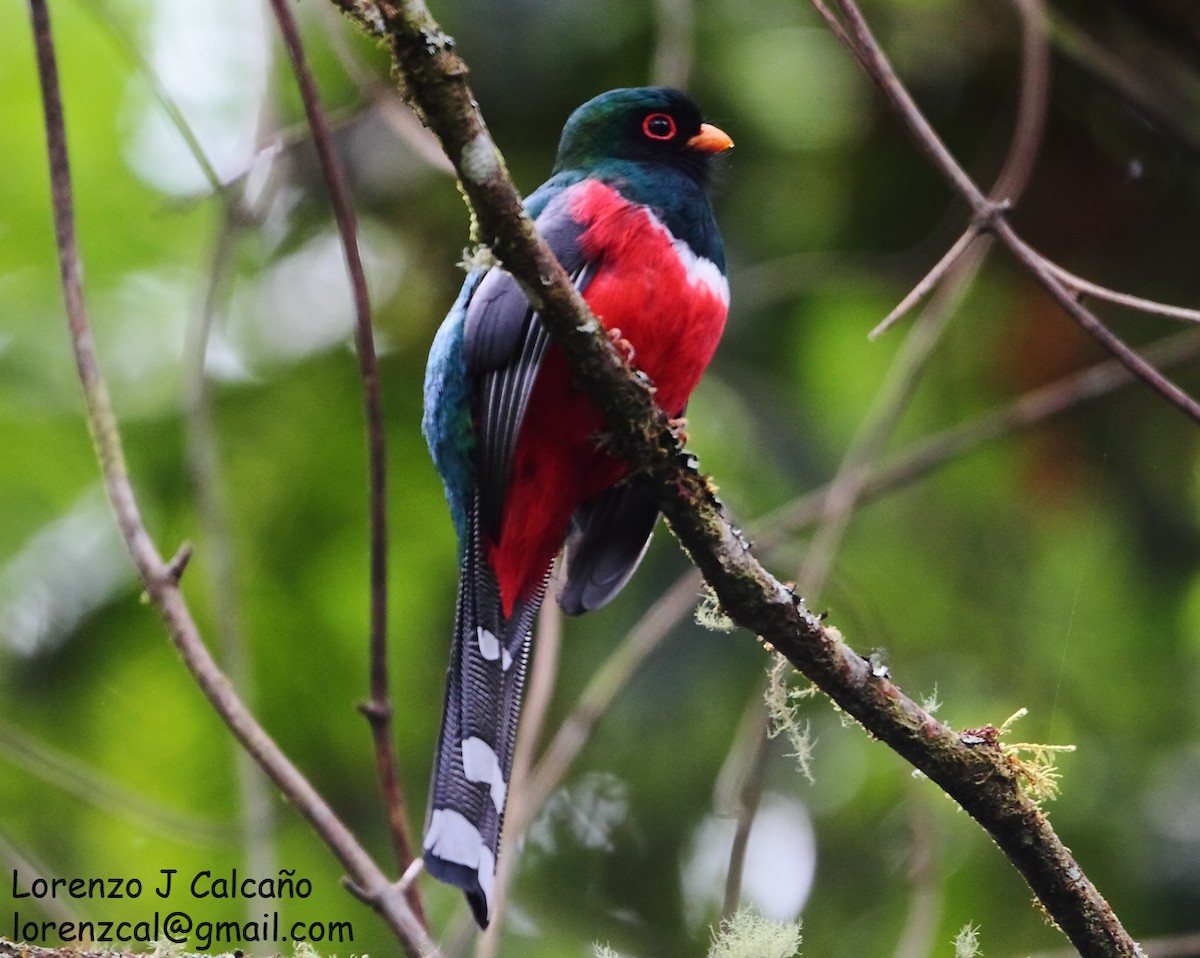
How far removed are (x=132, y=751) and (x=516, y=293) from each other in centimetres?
262

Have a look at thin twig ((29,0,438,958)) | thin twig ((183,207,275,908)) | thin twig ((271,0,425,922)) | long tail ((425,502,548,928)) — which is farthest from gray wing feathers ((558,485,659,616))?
thin twig ((29,0,438,958))

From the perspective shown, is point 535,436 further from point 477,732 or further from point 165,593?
point 165,593

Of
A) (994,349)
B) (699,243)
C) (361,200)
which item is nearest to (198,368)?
(699,243)

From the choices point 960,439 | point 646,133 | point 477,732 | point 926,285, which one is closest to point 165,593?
point 477,732

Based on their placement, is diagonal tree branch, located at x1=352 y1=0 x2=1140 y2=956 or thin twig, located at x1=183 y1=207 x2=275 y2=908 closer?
diagonal tree branch, located at x1=352 y1=0 x2=1140 y2=956

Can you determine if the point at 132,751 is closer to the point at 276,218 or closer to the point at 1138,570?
the point at 276,218

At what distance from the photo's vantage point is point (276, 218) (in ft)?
18.8

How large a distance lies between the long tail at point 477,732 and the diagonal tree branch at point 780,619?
837mm

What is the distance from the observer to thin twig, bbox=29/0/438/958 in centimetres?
283

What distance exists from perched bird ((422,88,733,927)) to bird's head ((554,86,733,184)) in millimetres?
168

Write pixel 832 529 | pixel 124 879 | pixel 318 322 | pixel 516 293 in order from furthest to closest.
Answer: pixel 318 322 < pixel 124 879 < pixel 832 529 < pixel 516 293

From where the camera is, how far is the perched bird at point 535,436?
10.5ft

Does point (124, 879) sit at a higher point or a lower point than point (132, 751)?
lower

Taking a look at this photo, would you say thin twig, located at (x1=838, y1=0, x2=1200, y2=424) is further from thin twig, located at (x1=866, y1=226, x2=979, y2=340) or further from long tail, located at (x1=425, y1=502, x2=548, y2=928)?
long tail, located at (x1=425, y1=502, x2=548, y2=928)
